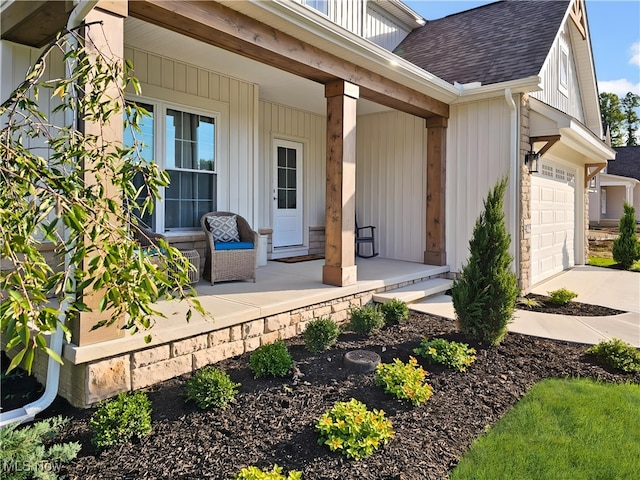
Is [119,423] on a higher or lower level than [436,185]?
lower

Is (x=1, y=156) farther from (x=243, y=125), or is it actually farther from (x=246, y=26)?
(x=243, y=125)

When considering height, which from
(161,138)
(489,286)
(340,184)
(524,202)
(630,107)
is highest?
(630,107)

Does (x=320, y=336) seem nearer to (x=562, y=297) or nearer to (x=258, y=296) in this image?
(x=258, y=296)

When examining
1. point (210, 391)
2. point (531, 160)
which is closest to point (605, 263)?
point (531, 160)

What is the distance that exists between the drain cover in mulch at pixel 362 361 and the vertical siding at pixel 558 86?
5.77 m

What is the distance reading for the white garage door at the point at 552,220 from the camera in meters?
7.30

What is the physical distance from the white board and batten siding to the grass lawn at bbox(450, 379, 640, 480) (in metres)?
4.56

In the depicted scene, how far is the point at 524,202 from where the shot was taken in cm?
631

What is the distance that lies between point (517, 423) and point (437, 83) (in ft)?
15.1

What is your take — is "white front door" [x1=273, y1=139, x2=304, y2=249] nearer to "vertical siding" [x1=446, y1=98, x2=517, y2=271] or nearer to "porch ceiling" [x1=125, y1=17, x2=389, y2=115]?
"porch ceiling" [x1=125, y1=17, x2=389, y2=115]

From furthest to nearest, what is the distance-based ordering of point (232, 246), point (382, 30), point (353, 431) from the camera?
point (382, 30)
point (232, 246)
point (353, 431)

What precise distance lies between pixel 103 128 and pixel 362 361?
2.53m

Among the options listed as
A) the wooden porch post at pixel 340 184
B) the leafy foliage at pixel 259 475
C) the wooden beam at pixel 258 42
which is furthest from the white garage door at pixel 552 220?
the leafy foliage at pixel 259 475

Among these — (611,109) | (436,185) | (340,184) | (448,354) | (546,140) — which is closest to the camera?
(448,354)
